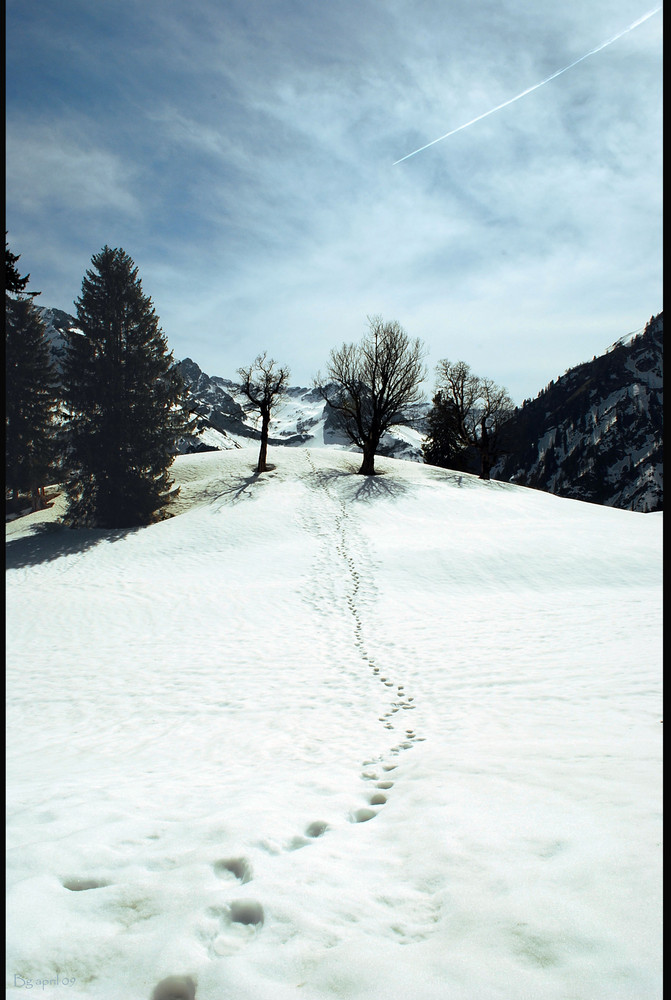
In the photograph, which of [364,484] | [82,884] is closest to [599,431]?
[364,484]

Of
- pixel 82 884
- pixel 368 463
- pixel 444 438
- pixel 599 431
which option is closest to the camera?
pixel 82 884

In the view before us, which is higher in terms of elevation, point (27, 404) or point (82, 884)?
point (27, 404)

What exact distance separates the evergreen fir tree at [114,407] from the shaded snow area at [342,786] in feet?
34.2

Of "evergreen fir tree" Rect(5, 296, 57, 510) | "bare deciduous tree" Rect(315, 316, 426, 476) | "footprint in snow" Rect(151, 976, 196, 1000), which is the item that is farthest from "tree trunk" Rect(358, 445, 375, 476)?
"footprint in snow" Rect(151, 976, 196, 1000)

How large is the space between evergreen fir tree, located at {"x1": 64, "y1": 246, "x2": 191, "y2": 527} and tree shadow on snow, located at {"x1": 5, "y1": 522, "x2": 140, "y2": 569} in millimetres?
1491

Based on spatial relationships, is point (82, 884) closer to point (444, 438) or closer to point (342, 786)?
point (342, 786)

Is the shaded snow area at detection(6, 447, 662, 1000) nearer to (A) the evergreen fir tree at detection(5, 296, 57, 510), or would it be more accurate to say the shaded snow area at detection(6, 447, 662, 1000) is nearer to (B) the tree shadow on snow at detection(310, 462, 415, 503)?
(B) the tree shadow on snow at detection(310, 462, 415, 503)

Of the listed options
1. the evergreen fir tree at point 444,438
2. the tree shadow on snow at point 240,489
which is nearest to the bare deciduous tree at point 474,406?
the evergreen fir tree at point 444,438

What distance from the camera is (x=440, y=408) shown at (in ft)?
142

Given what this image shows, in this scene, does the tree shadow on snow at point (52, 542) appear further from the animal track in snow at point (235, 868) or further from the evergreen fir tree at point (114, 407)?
the animal track in snow at point (235, 868)

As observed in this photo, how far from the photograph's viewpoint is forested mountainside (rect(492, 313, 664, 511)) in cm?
8775

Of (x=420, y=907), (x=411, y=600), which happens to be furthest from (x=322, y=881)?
(x=411, y=600)

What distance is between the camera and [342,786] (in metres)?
4.70

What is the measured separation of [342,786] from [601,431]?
4295 inches
